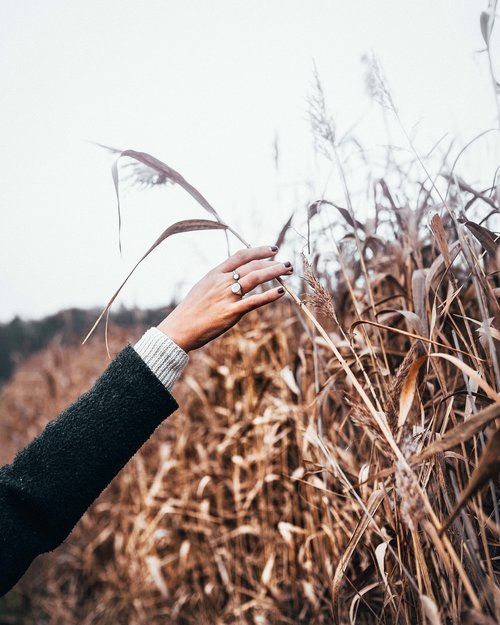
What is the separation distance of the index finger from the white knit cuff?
6.5 inches

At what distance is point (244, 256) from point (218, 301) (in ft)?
0.33

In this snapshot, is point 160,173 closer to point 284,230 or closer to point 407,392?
point 284,230

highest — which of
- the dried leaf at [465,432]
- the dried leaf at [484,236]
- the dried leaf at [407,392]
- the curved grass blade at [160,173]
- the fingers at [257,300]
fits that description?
the curved grass blade at [160,173]

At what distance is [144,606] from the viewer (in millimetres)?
2283

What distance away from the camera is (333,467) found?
1082 millimetres

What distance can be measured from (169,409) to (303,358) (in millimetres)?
687

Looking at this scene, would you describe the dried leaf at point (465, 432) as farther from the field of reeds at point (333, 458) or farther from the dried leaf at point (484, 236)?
the dried leaf at point (484, 236)

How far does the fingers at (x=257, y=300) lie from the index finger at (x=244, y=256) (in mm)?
75

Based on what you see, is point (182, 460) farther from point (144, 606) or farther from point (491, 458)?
point (491, 458)

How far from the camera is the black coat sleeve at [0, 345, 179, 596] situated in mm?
892

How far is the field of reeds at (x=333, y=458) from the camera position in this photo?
0.81 meters

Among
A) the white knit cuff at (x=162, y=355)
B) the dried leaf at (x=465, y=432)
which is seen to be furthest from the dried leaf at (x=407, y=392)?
the white knit cuff at (x=162, y=355)

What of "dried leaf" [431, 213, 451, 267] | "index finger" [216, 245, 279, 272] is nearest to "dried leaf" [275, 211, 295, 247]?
"index finger" [216, 245, 279, 272]

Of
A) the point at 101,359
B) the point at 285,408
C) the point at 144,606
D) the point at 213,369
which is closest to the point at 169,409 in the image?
the point at 285,408
